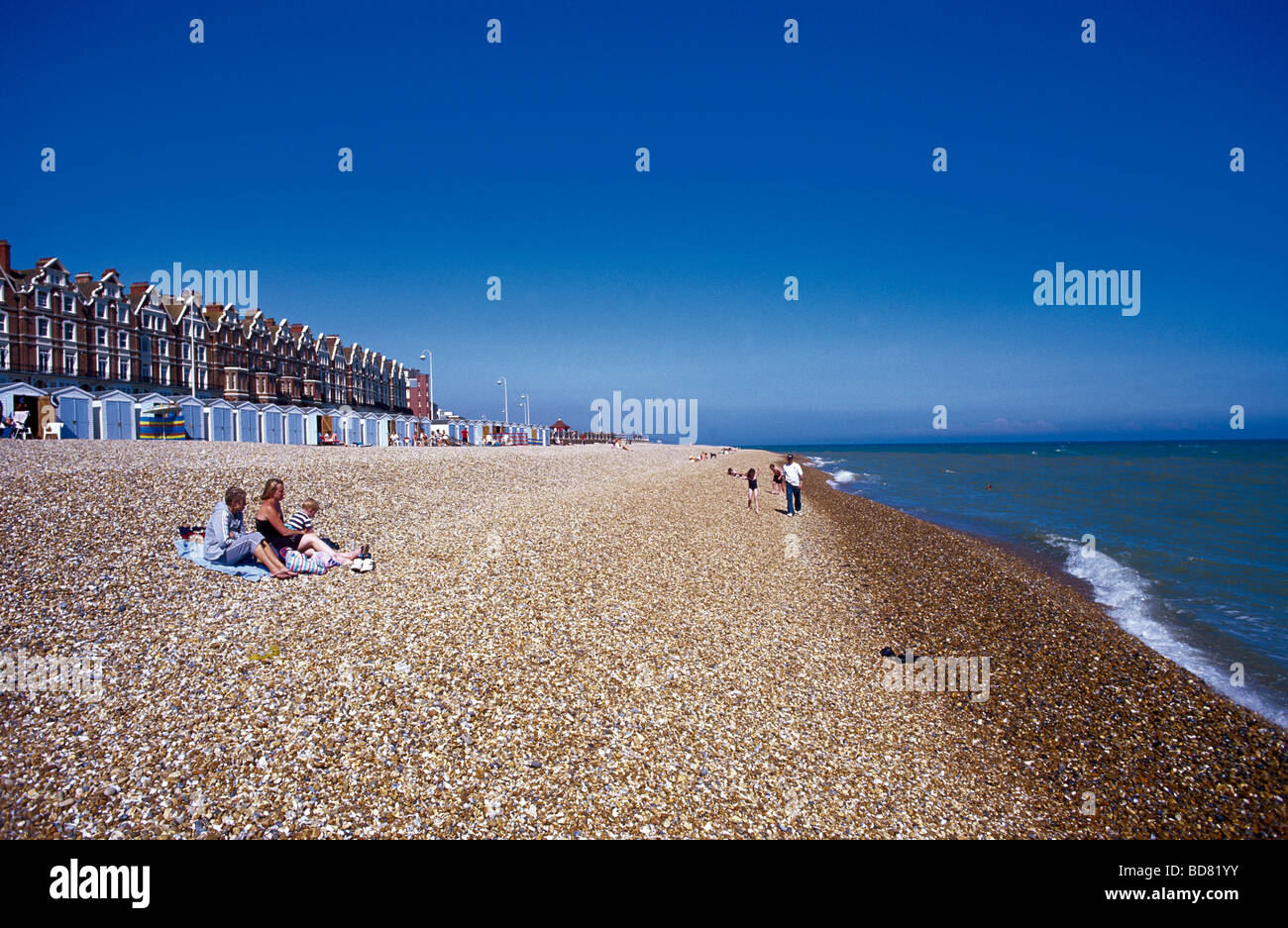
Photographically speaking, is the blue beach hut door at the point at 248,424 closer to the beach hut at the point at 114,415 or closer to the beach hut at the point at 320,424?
the beach hut at the point at 320,424

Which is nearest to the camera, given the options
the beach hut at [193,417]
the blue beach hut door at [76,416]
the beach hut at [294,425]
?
the blue beach hut door at [76,416]

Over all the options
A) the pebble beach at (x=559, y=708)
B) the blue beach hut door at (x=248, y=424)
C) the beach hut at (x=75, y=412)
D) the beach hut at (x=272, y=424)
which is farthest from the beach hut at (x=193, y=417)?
the pebble beach at (x=559, y=708)

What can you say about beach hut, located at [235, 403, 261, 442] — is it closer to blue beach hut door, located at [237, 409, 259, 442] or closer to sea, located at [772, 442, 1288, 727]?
A: blue beach hut door, located at [237, 409, 259, 442]

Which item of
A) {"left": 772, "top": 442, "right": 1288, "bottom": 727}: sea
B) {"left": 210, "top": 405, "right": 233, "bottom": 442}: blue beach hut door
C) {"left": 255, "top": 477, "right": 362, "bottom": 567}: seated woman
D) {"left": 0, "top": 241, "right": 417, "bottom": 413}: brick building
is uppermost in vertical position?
{"left": 0, "top": 241, "right": 417, "bottom": 413}: brick building

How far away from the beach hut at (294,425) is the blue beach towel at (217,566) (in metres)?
35.9

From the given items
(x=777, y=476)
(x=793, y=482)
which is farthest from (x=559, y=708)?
(x=777, y=476)

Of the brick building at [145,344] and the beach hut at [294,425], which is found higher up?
the brick building at [145,344]

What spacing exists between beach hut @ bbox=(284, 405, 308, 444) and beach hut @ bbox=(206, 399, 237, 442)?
448 centimetres

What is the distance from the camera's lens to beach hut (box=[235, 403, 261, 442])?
36.9m

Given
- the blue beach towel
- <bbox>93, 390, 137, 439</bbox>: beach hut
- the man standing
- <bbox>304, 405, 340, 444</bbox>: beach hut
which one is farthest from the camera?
<bbox>304, 405, 340, 444</bbox>: beach hut

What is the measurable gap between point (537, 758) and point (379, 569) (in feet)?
18.6

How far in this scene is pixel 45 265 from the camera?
145 ft

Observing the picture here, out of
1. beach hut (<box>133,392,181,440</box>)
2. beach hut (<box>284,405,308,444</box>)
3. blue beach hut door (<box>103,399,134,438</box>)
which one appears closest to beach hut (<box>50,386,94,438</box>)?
blue beach hut door (<box>103,399,134,438</box>)

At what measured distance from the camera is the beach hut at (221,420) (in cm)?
3516
